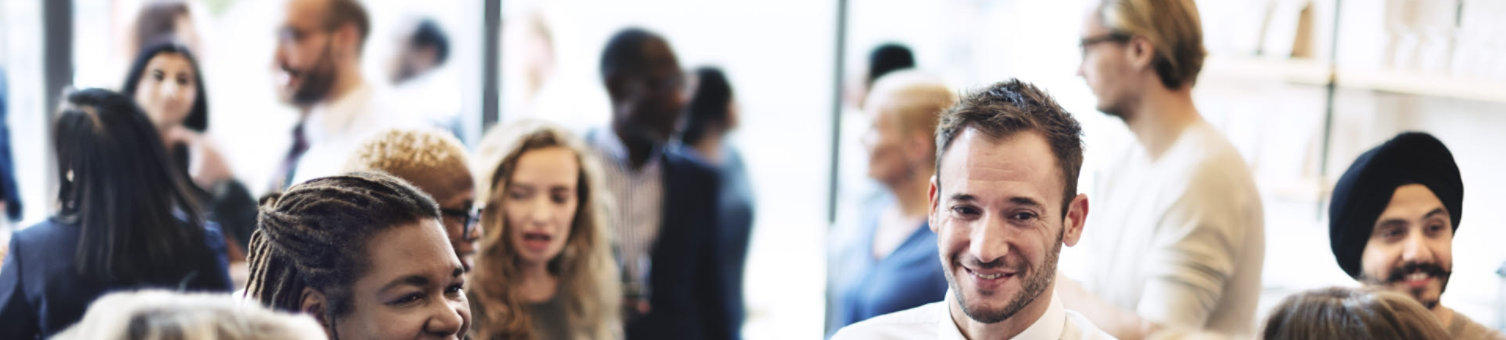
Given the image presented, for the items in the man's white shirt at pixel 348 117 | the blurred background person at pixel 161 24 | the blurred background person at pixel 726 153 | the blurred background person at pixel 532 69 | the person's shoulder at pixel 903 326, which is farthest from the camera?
the blurred background person at pixel 532 69

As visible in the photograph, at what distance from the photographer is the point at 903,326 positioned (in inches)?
73.2

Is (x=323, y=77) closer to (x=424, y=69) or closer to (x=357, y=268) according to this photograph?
(x=424, y=69)

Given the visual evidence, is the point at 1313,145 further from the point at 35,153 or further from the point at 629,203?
the point at 35,153

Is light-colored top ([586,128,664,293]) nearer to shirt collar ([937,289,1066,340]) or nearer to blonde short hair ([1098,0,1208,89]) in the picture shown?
blonde short hair ([1098,0,1208,89])

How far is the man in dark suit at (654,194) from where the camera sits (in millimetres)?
3615

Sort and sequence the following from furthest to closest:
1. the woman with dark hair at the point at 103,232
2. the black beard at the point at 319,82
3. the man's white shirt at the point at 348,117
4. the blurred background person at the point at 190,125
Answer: the black beard at the point at 319,82 < the man's white shirt at the point at 348,117 < the blurred background person at the point at 190,125 < the woman with dark hair at the point at 103,232

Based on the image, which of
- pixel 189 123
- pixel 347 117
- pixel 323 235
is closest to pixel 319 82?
pixel 347 117

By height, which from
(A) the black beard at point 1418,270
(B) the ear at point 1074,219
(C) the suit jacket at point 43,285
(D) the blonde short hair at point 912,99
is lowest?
(C) the suit jacket at point 43,285

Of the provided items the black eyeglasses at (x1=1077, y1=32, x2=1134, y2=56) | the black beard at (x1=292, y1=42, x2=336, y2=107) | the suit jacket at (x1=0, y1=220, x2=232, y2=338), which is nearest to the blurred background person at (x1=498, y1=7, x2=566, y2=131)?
the black beard at (x1=292, y1=42, x2=336, y2=107)

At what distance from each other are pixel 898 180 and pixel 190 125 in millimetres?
1939

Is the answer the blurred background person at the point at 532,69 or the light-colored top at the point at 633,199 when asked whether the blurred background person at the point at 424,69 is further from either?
the light-colored top at the point at 633,199

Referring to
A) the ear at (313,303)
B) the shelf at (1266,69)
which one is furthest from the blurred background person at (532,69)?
the ear at (313,303)

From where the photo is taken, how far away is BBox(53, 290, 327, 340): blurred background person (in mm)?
1237

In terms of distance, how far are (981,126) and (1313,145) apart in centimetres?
112
